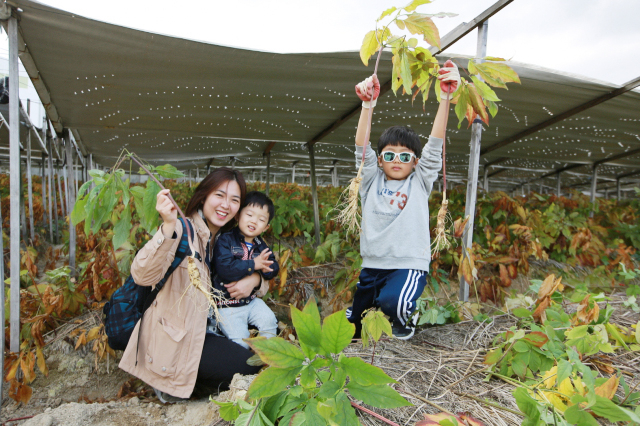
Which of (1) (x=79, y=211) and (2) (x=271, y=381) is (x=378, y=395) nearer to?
(2) (x=271, y=381)

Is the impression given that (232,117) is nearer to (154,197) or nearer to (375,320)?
(154,197)

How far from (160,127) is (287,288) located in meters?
2.57

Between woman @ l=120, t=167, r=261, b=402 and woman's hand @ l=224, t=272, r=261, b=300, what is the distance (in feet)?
0.69

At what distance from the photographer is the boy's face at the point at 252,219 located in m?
2.23

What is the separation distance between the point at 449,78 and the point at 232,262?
149 cm

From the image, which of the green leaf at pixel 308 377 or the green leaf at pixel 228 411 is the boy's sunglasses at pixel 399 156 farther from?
the green leaf at pixel 228 411

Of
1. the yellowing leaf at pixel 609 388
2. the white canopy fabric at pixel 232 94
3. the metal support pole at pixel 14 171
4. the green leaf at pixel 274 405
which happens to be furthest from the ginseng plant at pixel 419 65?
the metal support pole at pixel 14 171

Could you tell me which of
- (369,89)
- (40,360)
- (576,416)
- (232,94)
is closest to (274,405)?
(576,416)

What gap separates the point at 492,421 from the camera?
1163 mm

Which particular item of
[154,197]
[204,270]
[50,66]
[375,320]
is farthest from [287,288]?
[50,66]

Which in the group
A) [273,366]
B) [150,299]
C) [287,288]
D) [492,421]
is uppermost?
[273,366]

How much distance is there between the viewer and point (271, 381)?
927mm

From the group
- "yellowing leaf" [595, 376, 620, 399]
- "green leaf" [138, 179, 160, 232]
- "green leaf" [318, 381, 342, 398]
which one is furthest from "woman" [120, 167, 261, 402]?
"yellowing leaf" [595, 376, 620, 399]

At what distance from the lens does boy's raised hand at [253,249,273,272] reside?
219 cm
